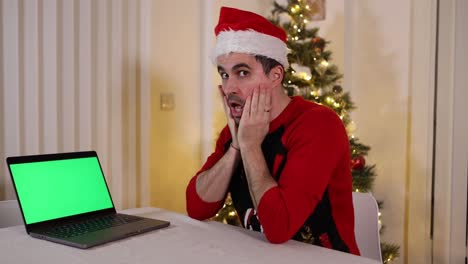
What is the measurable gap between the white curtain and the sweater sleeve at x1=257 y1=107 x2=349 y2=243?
1.11 metres

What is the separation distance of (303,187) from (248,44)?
0.47 meters

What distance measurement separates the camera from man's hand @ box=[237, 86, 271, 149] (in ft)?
4.51

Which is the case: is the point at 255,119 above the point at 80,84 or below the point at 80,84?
below

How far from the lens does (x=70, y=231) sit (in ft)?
3.97

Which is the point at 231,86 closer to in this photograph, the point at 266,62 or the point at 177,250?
the point at 266,62

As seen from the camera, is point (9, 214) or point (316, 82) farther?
point (316, 82)

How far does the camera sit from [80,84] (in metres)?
2.16

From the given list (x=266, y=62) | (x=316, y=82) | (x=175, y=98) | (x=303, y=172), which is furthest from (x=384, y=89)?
(x=303, y=172)

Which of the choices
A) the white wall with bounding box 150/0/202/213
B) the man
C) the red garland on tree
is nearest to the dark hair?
the man

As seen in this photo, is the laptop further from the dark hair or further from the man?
the dark hair

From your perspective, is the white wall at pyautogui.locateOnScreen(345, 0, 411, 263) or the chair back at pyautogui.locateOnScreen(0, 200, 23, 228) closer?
the chair back at pyautogui.locateOnScreen(0, 200, 23, 228)

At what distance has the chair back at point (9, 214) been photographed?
A: 5.10 feet

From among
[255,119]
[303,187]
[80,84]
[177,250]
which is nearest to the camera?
[177,250]

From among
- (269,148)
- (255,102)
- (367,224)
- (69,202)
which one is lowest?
(367,224)
